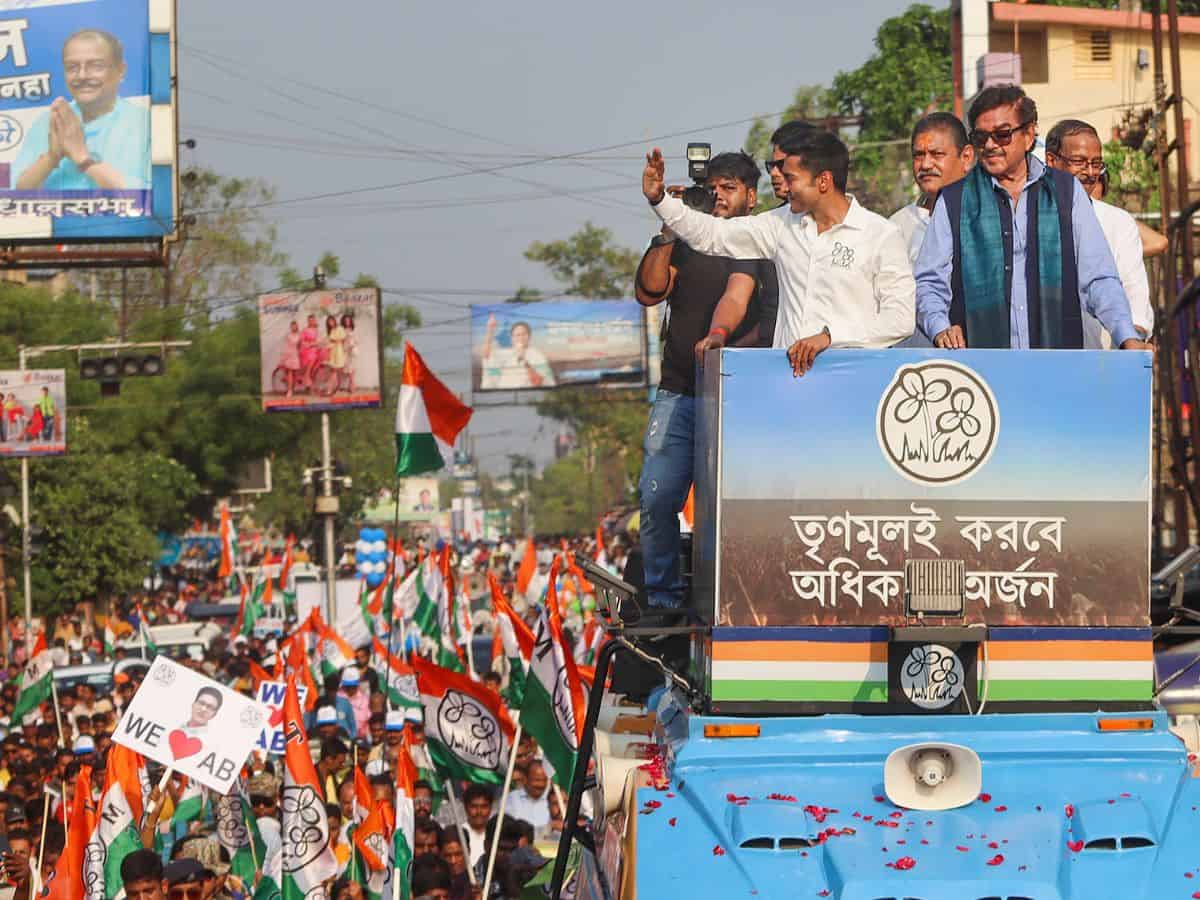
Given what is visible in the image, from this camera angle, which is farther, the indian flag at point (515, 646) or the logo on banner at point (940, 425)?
the indian flag at point (515, 646)

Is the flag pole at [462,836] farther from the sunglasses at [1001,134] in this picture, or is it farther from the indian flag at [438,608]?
the sunglasses at [1001,134]

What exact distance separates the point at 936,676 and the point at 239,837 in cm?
676

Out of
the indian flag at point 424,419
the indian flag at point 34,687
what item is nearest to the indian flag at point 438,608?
the indian flag at point 424,419

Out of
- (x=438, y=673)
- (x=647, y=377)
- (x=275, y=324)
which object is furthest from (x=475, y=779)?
(x=647, y=377)

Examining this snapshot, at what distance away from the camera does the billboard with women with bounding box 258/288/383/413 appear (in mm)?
42344

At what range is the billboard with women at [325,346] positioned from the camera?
42.3m

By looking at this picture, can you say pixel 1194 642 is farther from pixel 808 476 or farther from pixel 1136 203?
pixel 1136 203

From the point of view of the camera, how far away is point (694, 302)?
27.0 ft

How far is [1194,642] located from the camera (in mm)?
14094

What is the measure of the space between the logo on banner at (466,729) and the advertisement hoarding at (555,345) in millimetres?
40362

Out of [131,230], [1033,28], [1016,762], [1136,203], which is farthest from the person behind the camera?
[1033,28]

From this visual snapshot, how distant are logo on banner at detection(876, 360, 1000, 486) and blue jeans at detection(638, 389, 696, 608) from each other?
186cm

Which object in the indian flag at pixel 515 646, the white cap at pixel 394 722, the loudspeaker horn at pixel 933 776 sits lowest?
the white cap at pixel 394 722

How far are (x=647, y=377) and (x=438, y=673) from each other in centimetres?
3866
